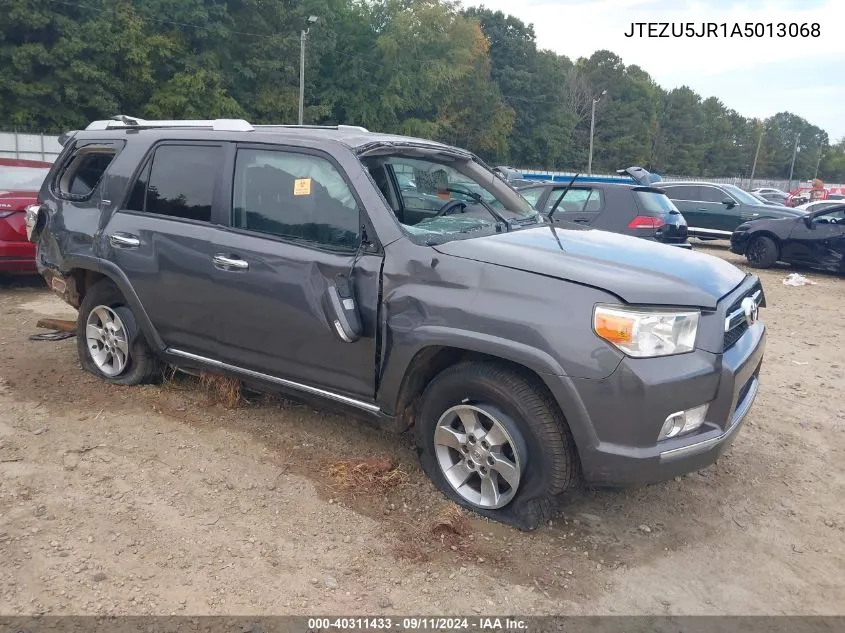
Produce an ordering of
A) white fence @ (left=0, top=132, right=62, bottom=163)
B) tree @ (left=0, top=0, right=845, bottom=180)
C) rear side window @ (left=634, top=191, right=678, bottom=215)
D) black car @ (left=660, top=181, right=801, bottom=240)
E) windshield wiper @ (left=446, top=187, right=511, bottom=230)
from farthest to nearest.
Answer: tree @ (left=0, top=0, right=845, bottom=180)
white fence @ (left=0, top=132, right=62, bottom=163)
black car @ (left=660, top=181, right=801, bottom=240)
rear side window @ (left=634, top=191, right=678, bottom=215)
windshield wiper @ (left=446, top=187, right=511, bottom=230)

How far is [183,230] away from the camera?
4.35 metres

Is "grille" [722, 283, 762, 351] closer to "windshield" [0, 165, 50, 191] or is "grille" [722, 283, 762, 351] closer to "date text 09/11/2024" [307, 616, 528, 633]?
"date text 09/11/2024" [307, 616, 528, 633]

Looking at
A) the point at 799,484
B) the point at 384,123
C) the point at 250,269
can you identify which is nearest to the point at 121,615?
the point at 250,269

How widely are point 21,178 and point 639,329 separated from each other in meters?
8.23

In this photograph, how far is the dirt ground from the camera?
9.49ft

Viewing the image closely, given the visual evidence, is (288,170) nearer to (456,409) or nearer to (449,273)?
(449,273)

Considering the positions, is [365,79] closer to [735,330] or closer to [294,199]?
[294,199]

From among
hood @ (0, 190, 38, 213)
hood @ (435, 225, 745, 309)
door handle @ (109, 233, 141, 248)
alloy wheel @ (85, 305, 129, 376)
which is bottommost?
alloy wheel @ (85, 305, 129, 376)

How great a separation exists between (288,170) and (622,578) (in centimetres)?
273

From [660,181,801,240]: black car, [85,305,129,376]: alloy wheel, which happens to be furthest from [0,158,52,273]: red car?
[660,181,801,240]: black car

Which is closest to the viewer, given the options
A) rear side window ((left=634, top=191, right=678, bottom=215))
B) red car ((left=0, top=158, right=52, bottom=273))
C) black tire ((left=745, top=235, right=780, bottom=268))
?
red car ((left=0, top=158, right=52, bottom=273))

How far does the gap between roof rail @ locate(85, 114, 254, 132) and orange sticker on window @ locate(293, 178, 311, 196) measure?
658mm

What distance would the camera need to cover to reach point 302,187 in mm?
3912

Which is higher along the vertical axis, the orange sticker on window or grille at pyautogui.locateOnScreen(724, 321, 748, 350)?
the orange sticker on window
